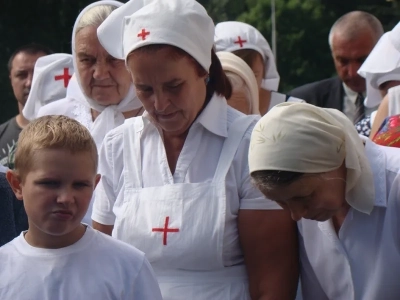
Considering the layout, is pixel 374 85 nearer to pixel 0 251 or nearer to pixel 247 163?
pixel 247 163

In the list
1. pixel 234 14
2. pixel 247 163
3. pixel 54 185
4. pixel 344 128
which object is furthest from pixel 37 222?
pixel 234 14

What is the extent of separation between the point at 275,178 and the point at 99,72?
1527mm

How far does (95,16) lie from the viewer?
180 inches

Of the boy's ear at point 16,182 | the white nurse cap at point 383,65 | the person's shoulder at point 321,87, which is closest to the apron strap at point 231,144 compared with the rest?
the boy's ear at point 16,182

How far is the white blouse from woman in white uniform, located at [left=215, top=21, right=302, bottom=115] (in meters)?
2.20

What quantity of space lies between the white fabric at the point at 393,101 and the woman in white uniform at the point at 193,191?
4.96ft

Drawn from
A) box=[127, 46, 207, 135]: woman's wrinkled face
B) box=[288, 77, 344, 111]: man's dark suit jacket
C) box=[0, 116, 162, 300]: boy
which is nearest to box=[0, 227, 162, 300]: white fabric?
box=[0, 116, 162, 300]: boy

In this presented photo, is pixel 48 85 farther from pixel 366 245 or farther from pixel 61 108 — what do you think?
pixel 366 245

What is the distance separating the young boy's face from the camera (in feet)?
10.2

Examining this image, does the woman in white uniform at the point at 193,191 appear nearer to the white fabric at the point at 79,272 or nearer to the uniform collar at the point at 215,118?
the uniform collar at the point at 215,118

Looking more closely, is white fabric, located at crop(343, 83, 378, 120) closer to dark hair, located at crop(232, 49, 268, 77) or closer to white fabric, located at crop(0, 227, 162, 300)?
dark hair, located at crop(232, 49, 268, 77)

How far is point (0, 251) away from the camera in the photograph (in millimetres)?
3170

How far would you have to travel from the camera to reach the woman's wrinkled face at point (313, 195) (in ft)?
10.4

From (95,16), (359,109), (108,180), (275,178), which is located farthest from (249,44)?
(275,178)
